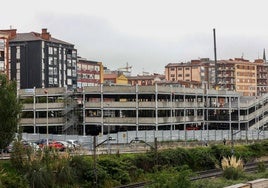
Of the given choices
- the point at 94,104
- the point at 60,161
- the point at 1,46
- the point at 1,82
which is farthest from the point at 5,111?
the point at 1,46

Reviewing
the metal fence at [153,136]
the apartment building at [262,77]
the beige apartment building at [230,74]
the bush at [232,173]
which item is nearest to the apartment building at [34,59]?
the beige apartment building at [230,74]

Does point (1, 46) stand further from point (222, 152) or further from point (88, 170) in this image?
point (88, 170)

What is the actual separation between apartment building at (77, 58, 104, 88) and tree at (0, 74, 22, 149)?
115m

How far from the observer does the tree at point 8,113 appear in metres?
45.0

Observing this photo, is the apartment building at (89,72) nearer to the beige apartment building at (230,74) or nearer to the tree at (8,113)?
the beige apartment building at (230,74)

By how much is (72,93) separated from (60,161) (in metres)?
43.9

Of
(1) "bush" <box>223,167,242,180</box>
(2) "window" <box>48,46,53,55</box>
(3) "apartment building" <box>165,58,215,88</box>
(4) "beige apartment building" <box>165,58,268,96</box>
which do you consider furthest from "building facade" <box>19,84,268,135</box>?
(3) "apartment building" <box>165,58,215,88</box>

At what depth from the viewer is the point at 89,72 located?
168 meters

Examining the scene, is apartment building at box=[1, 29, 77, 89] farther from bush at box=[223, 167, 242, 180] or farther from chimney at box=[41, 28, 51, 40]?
bush at box=[223, 167, 242, 180]

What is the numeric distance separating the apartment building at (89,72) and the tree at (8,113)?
115 meters

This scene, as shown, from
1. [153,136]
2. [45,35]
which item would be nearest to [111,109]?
[153,136]

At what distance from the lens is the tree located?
44969 millimetres

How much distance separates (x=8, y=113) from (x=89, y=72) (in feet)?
404

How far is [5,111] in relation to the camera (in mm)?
45000
